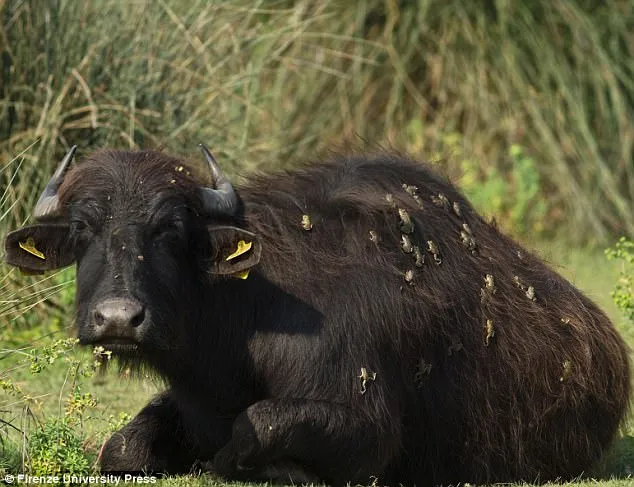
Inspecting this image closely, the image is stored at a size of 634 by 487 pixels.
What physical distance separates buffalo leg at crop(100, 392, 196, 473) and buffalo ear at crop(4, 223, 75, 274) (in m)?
0.92

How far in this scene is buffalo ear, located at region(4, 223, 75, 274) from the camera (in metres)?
5.87

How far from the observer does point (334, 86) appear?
1489 cm

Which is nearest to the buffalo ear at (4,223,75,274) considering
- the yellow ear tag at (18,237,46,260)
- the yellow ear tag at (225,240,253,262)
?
the yellow ear tag at (18,237,46,260)

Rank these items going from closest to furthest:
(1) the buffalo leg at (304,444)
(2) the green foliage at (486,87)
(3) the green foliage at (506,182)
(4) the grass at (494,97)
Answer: (1) the buffalo leg at (304,444), (3) the green foliage at (506,182), (4) the grass at (494,97), (2) the green foliage at (486,87)

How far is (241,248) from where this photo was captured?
5.79 m

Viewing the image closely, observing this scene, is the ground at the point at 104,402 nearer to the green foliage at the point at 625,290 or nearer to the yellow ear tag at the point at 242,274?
the green foliage at the point at 625,290

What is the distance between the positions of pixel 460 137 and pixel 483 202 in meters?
1.48

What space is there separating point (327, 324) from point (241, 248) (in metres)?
0.52

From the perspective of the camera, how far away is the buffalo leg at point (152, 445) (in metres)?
6.24

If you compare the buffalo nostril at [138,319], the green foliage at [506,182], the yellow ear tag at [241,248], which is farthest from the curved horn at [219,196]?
the green foliage at [506,182]

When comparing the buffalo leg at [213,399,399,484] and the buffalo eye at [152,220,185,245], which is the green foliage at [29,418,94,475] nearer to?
the buffalo leg at [213,399,399,484]

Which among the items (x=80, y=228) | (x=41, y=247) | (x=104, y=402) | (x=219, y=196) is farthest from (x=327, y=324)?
(x=104, y=402)

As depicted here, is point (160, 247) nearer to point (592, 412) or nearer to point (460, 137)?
point (592, 412)

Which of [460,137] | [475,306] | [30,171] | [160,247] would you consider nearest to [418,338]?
[475,306]
